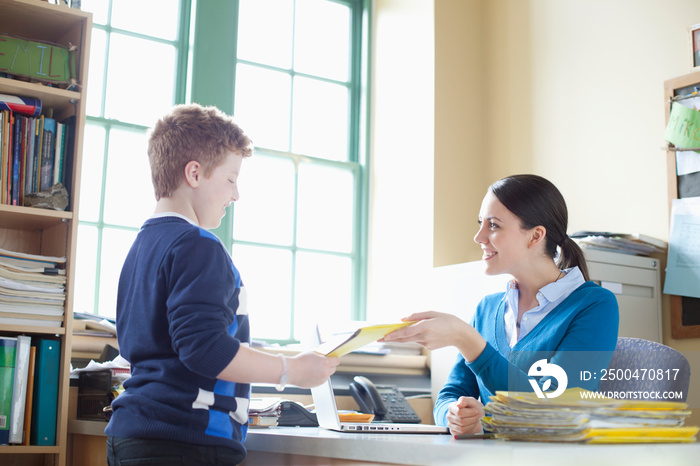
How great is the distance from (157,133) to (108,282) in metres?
1.66

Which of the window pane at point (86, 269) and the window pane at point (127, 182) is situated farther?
the window pane at point (127, 182)

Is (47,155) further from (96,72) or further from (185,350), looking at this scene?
(185,350)

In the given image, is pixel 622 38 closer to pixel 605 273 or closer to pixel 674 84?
pixel 674 84

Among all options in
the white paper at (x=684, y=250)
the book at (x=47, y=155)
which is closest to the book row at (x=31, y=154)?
the book at (x=47, y=155)

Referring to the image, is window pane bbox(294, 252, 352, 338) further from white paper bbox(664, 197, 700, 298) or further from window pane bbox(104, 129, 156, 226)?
white paper bbox(664, 197, 700, 298)

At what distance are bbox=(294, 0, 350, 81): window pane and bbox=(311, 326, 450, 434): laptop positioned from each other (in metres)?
2.27

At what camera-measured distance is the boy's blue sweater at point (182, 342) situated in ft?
4.12

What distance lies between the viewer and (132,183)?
10.3 feet

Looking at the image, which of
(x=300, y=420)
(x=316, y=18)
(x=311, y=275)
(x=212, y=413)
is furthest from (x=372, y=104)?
(x=212, y=413)

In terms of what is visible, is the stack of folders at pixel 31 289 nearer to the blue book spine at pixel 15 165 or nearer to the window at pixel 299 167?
the blue book spine at pixel 15 165

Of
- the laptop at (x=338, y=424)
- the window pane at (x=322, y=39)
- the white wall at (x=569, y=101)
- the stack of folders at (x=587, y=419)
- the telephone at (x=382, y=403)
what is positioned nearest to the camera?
the stack of folders at (x=587, y=419)

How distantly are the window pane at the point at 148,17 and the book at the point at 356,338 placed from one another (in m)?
2.32

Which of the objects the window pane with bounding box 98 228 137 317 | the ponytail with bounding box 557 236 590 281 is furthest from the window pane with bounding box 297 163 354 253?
the ponytail with bounding box 557 236 590 281

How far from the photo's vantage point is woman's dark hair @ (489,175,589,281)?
2.05 meters
